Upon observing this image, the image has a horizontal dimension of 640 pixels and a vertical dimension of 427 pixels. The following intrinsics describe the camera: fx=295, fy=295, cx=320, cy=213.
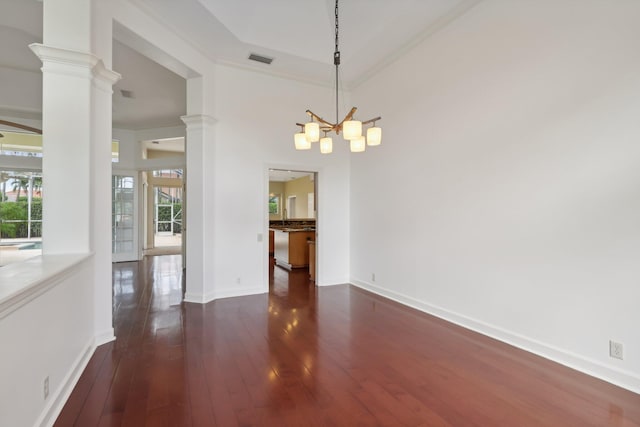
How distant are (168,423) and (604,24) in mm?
4455

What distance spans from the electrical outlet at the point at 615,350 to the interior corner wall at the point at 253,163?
3.96m

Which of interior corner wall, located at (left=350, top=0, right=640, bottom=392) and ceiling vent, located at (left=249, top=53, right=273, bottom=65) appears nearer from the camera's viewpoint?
interior corner wall, located at (left=350, top=0, right=640, bottom=392)

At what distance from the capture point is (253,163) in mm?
5062

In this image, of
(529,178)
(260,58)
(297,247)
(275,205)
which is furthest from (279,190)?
(529,178)

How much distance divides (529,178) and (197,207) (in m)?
4.32

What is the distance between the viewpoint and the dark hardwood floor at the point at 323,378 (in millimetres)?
2010

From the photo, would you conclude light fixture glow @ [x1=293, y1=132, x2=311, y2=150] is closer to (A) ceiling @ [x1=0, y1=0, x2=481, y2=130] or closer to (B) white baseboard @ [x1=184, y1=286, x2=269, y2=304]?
(A) ceiling @ [x1=0, y1=0, x2=481, y2=130]

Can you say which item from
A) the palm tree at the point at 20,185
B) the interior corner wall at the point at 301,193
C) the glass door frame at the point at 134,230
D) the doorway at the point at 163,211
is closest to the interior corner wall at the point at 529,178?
the glass door frame at the point at 134,230

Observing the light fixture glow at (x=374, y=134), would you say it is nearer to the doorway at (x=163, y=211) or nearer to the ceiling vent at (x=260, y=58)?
the ceiling vent at (x=260, y=58)

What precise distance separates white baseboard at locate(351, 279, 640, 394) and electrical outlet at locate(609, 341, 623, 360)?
104 millimetres

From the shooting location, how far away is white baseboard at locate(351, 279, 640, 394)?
2359 millimetres

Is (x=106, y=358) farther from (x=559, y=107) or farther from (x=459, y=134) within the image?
(x=559, y=107)

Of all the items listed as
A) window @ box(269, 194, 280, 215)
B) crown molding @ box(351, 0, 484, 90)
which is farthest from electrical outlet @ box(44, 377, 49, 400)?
window @ box(269, 194, 280, 215)

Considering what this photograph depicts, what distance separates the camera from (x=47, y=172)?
8.67ft
